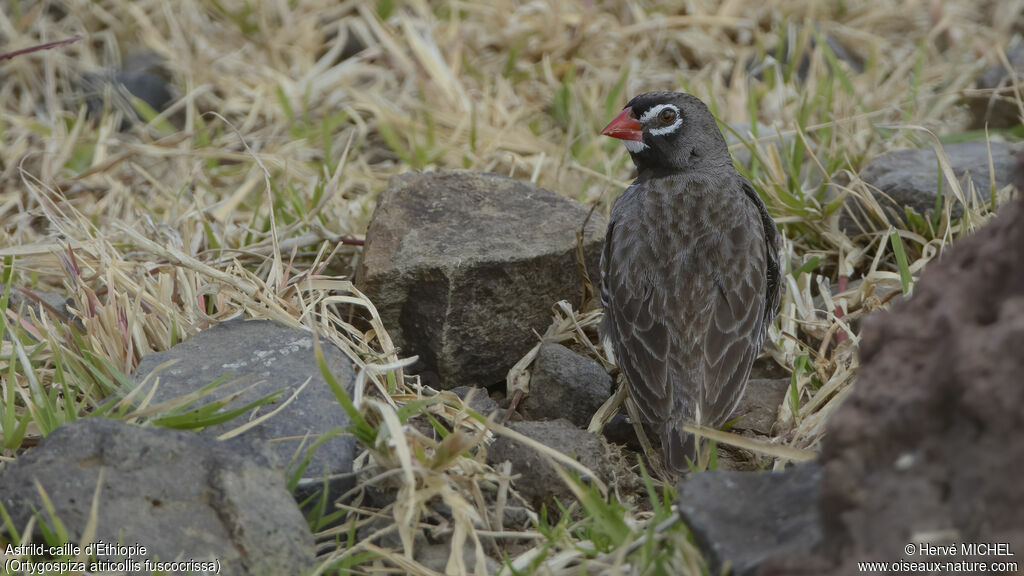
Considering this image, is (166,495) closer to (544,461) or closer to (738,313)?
(544,461)

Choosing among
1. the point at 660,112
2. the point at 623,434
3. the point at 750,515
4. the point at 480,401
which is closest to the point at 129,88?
the point at 660,112

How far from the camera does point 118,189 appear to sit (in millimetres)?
6242

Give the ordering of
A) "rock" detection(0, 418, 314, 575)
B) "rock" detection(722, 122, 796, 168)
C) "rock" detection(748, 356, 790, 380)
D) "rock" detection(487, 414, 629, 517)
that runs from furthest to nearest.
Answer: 1. "rock" detection(722, 122, 796, 168)
2. "rock" detection(748, 356, 790, 380)
3. "rock" detection(487, 414, 629, 517)
4. "rock" detection(0, 418, 314, 575)

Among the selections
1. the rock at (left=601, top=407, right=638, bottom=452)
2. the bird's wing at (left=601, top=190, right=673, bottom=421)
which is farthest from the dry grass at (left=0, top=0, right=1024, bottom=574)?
the rock at (left=601, top=407, right=638, bottom=452)

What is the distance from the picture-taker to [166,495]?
319 centimetres

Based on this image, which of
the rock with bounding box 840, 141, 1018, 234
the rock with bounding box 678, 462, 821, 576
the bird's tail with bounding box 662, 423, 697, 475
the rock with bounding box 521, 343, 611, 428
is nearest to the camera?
the rock with bounding box 678, 462, 821, 576

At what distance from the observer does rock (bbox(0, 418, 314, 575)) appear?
3086mm

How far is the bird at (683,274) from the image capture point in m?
4.31

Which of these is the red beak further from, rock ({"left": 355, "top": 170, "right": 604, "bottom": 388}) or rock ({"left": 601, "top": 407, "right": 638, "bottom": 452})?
rock ({"left": 601, "top": 407, "right": 638, "bottom": 452})

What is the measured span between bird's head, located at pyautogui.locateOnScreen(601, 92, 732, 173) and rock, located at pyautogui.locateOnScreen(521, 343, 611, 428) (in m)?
1.10

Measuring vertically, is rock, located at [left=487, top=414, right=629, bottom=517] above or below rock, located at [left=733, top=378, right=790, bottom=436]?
above

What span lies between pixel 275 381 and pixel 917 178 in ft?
10.6

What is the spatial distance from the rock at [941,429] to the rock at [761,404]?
1.90 metres

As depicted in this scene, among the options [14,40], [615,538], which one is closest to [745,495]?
[615,538]
